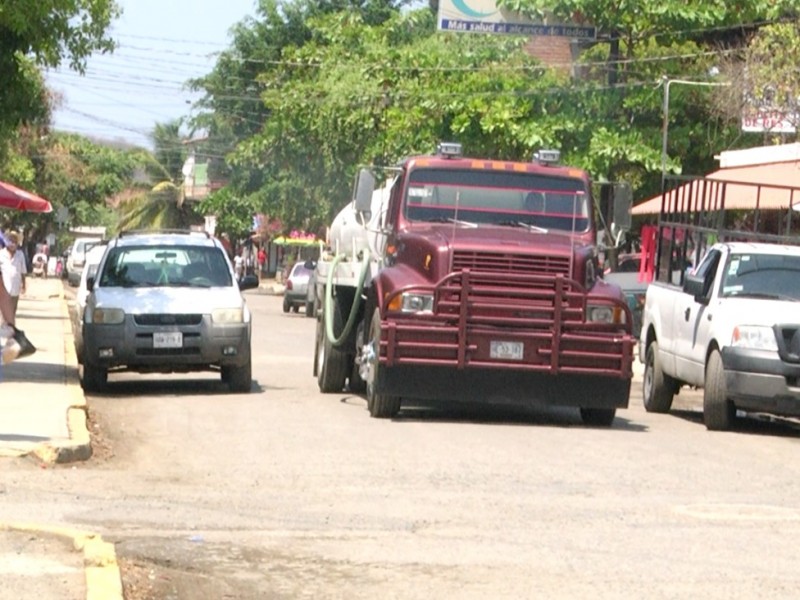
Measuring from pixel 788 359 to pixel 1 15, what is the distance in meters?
8.98

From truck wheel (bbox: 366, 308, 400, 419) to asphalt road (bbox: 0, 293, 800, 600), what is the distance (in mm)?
171

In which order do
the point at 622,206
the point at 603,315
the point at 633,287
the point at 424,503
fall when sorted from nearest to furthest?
the point at 424,503 → the point at 603,315 → the point at 622,206 → the point at 633,287

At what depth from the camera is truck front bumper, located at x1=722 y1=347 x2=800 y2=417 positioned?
16.5m

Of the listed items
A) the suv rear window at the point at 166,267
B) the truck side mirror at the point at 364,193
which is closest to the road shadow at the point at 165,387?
the suv rear window at the point at 166,267

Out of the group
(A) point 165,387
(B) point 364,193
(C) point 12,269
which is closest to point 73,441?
(B) point 364,193

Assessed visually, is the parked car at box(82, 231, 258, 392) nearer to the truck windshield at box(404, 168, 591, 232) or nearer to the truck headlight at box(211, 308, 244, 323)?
the truck headlight at box(211, 308, 244, 323)

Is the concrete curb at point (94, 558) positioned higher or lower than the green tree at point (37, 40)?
lower

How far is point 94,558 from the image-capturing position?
815cm

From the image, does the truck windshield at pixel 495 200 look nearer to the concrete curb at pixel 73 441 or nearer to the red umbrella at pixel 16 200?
the concrete curb at pixel 73 441

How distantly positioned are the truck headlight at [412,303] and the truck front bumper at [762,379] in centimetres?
297

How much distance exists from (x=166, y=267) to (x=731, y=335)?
710 cm

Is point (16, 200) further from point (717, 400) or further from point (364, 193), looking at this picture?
→ point (717, 400)

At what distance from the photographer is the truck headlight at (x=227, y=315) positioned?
19531 millimetres

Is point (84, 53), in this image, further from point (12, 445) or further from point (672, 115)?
point (672, 115)
